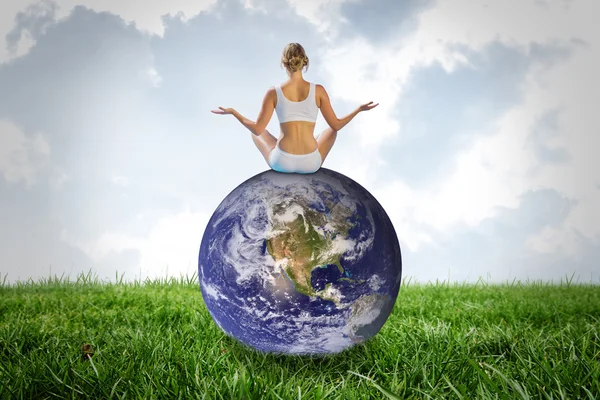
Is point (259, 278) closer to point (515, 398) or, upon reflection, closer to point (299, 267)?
point (299, 267)

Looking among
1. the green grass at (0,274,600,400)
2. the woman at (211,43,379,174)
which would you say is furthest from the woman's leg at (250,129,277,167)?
the green grass at (0,274,600,400)

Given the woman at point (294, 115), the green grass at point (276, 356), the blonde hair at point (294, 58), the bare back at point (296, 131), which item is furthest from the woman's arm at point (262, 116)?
the green grass at point (276, 356)

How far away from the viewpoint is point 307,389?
149 inches

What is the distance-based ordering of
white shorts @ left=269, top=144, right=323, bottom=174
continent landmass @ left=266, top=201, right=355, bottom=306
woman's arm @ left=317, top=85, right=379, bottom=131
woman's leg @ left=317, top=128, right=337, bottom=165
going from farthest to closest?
woman's leg @ left=317, top=128, right=337, bottom=165, woman's arm @ left=317, top=85, right=379, bottom=131, white shorts @ left=269, top=144, right=323, bottom=174, continent landmass @ left=266, top=201, right=355, bottom=306

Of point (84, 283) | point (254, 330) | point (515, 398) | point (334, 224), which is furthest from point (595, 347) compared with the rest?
point (84, 283)

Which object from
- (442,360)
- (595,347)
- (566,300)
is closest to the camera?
(442,360)

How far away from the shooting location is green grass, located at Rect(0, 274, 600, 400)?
137 inches

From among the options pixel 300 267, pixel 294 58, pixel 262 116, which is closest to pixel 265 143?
pixel 262 116

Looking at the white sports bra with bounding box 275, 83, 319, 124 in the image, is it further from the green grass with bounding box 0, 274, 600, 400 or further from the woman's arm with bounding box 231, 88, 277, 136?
the green grass with bounding box 0, 274, 600, 400

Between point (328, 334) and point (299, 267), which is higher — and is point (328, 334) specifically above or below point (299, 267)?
below

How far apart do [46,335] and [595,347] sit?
16.2ft

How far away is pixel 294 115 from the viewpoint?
15.6ft

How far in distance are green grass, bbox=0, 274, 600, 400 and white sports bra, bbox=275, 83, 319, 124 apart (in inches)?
81.0

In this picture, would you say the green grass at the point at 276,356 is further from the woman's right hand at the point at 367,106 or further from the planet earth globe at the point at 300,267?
the woman's right hand at the point at 367,106
